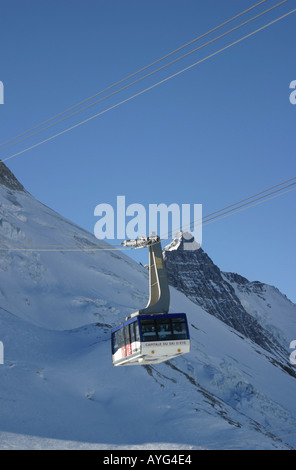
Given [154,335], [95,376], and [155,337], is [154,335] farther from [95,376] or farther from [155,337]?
[95,376]

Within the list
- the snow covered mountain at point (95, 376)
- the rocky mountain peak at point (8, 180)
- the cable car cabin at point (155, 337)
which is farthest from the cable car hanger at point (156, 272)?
the rocky mountain peak at point (8, 180)

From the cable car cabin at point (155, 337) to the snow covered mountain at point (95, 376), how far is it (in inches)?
554

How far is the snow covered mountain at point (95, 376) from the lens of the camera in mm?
46969

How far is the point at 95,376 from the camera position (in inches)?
2183

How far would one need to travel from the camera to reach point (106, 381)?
55250 mm

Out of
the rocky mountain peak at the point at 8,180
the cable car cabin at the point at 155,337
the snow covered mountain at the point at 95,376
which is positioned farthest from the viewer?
the rocky mountain peak at the point at 8,180

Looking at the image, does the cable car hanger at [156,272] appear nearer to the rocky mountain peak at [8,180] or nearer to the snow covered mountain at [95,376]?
the snow covered mountain at [95,376]

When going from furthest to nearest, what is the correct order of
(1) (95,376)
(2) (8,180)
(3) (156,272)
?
(2) (8,180)
(1) (95,376)
(3) (156,272)

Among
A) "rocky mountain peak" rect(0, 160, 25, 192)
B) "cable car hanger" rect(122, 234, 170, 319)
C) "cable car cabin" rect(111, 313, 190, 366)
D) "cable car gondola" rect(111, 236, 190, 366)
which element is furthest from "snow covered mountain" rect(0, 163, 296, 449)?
"rocky mountain peak" rect(0, 160, 25, 192)

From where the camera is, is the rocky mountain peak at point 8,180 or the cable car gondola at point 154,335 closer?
the cable car gondola at point 154,335

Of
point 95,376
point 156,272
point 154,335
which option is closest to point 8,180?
point 95,376

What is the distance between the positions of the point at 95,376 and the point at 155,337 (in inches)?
949

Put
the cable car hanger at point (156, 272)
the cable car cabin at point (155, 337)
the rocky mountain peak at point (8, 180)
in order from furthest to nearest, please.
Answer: the rocky mountain peak at point (8, 180), the cable car hanger at point (156, 272), the cable car cabin at point (155, 337)
